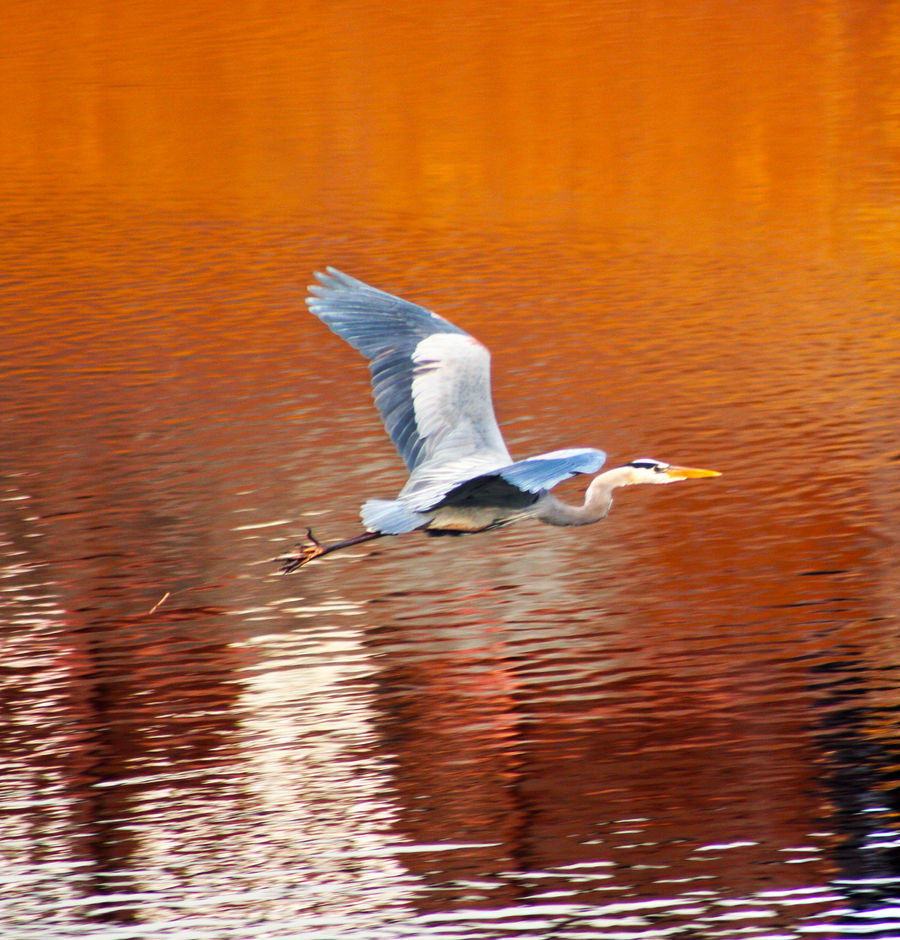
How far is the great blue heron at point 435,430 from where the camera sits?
889 cm

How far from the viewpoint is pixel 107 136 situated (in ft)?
84.5

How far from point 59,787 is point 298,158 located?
15.9m

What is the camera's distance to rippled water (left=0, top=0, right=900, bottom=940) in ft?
26.2

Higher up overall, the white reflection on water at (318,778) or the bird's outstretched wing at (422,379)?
the bird's outstretched wing at (422,379)

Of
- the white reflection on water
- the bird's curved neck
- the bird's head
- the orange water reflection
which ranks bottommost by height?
the white reflection on water

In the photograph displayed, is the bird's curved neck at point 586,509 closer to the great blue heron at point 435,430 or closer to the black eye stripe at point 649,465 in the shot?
the great blue heron at point 435,430

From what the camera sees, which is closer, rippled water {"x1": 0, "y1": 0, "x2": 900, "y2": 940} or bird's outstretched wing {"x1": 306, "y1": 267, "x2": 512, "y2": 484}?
rippled water {"x1": 0, "y1": 0, "x2": 900, "y2": 940}

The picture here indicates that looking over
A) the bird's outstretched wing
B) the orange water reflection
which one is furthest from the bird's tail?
the orange water reflection

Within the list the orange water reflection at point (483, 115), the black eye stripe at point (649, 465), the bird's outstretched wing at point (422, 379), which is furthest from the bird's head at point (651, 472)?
the orange water reflection at point (483, 115)

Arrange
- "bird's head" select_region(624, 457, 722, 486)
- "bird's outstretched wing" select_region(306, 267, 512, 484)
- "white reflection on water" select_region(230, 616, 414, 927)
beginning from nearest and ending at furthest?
"white reflection on water" select_region(230, 616, 414, 927), "bird's outstretched wing" select_region(306, 267, 512, 484), "bird's head" select_region(624, 457, 722, 486)

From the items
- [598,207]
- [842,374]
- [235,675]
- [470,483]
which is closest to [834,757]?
[470,483]

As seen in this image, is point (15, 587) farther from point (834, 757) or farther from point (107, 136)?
point (107, 136)

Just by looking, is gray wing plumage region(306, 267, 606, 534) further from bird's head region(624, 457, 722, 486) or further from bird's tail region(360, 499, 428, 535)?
bird's head region(624, 457, 722, 486)

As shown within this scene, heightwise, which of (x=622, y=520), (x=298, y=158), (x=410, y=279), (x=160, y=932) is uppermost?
(x=298, y=158)
